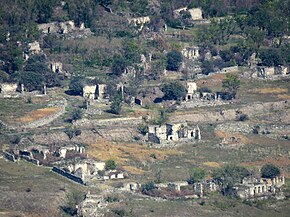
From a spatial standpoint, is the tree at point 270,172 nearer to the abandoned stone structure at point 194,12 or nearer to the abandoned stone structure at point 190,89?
the abandoned stone structure at point 190,89

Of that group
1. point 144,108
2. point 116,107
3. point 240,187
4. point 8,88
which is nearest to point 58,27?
point 8,88

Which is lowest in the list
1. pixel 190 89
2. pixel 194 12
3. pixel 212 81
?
pixel 212 81

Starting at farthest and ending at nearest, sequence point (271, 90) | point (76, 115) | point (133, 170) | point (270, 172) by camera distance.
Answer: point (271, 90) < point (76, 115) < point (133, 170) < point (270, 172)

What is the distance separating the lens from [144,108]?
12369 cm

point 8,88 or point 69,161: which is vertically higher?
point 8,88

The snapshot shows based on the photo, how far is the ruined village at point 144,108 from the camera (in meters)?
104

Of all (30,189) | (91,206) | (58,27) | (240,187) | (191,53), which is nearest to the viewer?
(91,206)

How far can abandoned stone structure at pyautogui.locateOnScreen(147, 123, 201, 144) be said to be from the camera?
386ft

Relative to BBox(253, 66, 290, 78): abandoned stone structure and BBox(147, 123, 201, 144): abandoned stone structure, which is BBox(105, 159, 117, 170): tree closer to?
BBox(147, 123, 201, 144): abandoned stone structure

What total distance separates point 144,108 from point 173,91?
7.94 ft

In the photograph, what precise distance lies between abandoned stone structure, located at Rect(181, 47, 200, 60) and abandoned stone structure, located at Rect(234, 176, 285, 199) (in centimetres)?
2957

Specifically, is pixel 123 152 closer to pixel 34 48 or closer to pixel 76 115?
pixel 76 115

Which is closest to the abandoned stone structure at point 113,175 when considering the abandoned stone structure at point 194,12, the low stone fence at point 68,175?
the low stone fence at point 68,175

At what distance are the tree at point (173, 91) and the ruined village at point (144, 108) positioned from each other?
0.09 meters
